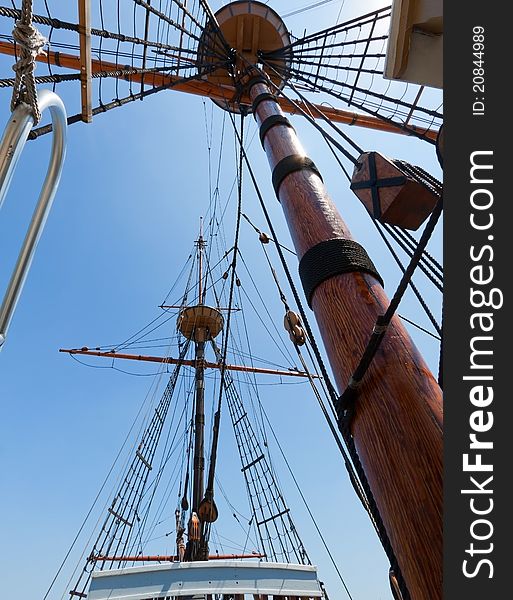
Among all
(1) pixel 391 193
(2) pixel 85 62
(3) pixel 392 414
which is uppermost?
(2) pixel 85 62

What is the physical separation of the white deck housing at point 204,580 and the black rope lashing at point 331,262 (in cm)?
500

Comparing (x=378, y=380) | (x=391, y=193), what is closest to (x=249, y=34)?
(x=391, y=193)

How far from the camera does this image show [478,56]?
41.8 inches

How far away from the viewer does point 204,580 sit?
5496mm

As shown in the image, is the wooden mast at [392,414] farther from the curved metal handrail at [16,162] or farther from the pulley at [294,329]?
the pulley at [294,329]

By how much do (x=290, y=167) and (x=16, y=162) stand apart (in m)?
1.57

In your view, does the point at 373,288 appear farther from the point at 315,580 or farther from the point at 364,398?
the point at 315,580

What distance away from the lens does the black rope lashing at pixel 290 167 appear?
7.14ft

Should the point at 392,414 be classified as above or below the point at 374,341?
below

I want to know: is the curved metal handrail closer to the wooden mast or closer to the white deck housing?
the wooden mast

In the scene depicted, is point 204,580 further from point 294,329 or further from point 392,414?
point 392,414

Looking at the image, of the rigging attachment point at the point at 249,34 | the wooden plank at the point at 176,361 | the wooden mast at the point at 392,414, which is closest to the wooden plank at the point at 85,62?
the wooden mast at the point at 392,414

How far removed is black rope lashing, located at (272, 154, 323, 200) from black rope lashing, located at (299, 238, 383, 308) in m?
0.65

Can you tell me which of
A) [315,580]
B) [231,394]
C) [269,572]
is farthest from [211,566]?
[231,394]
